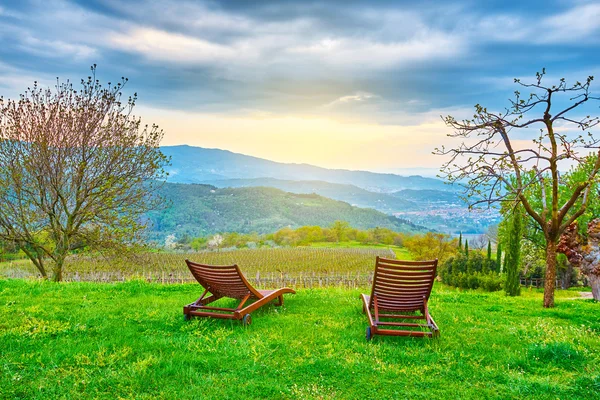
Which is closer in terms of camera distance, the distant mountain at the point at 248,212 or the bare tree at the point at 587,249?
the bare tree at the point at 587,249

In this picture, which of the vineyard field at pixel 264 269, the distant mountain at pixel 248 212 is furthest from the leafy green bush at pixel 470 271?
the distant mountain at pixel 248 212

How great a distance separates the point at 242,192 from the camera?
150500 millimetres

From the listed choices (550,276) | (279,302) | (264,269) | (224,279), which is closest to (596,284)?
(550,276)

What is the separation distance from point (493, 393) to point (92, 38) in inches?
716

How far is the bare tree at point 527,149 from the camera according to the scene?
722cm

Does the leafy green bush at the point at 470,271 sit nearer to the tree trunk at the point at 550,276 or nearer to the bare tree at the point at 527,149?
the tree trunk at the point at 550,276

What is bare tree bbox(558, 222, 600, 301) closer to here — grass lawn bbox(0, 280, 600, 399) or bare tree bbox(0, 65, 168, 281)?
grass lawn bbox(0, 280, 600, 399)

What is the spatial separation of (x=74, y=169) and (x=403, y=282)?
11571 mm

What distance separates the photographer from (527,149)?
7.55m

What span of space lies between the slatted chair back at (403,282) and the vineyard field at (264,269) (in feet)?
64.5

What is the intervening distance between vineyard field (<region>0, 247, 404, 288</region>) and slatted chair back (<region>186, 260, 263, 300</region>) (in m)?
17.9

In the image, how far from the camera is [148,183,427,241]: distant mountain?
117438 millimetres

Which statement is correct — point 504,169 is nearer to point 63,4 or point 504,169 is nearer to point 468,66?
point 468,66

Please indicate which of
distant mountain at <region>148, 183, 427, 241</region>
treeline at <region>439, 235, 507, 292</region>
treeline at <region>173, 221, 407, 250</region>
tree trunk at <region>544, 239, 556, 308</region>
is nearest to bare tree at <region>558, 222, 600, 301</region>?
tree trunk at <region>544, 239, 556, 308</region>
